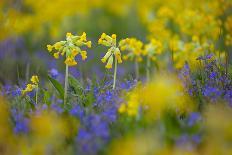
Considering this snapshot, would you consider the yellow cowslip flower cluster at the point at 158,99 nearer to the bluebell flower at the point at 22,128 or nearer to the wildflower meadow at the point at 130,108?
the wildflower meadow at the point at 130,108

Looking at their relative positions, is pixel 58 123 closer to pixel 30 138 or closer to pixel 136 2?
pixel 30 138

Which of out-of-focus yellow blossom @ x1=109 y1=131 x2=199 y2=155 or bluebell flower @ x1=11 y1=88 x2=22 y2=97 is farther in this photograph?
bluebell flower @ x1=11 y1=88 x2=22 y2=97

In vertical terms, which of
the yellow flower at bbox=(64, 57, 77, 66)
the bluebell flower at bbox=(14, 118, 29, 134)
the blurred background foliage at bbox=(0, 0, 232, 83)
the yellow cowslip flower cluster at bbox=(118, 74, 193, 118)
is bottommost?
the bluebell flower at bbox=(14, 118, 29, 134)

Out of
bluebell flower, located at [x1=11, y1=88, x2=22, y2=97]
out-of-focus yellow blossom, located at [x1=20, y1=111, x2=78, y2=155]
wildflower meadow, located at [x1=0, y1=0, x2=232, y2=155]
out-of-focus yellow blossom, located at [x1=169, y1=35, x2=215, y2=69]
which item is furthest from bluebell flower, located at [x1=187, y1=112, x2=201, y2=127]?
out-of-focus yellow blossom, located at [x1=169, y1=35, x2=215, y2=69]

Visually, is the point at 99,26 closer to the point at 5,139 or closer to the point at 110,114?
the point at 110,114

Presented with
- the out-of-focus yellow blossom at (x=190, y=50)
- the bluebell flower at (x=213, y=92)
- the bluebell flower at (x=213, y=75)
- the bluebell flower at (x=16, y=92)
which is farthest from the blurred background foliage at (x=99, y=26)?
the bluebell flower at (x=213, y=92)

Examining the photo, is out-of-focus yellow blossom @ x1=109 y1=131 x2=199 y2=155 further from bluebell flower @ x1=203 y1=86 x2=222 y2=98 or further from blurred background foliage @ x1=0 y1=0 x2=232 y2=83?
blurred background foliage @ x1=0 y1=0 x2=232 y2=83

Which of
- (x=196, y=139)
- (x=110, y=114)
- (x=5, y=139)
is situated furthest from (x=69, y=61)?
(x=196, y=139)

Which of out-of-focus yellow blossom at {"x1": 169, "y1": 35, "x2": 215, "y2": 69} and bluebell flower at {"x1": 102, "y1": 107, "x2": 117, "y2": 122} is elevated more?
out-of-focus yellow blossom at {"x1": 169, "y1": 35, "x2": 215, "y2": 69}
